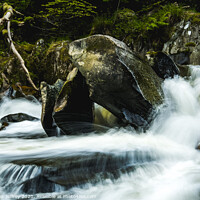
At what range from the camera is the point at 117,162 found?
2.72 m

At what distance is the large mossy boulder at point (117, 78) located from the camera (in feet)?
11.4

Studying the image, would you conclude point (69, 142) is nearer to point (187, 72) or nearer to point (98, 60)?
point (98, 60)

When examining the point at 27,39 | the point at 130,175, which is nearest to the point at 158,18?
the point at 130,175

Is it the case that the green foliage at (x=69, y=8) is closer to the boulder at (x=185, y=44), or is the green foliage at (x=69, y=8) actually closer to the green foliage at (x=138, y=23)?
the green foliage at (x=138, y=23)

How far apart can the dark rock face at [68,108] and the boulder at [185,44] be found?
15.1 ft

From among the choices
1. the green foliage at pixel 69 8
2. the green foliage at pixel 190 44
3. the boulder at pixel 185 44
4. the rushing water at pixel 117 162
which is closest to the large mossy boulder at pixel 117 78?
the rushing water at pixel 117 162

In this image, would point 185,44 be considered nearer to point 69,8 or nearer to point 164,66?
point 164,66

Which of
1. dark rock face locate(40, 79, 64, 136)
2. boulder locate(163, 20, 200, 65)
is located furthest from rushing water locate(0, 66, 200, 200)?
boulder locate(163, 20, 200, 65)

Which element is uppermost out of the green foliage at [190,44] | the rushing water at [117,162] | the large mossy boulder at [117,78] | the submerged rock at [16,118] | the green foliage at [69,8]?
the green foliage at [69,8]

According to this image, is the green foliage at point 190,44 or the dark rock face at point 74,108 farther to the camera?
the green foliage at point 190,44

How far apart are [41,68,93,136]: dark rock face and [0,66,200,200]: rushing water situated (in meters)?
0.26

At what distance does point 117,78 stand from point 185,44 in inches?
215

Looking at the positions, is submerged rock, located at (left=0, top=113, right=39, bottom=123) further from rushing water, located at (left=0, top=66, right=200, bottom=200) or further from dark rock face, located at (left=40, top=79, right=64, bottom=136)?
dark rock face, located at (left=40, top=79, right=64, bottom=136)

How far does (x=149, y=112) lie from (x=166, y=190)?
1645mm
